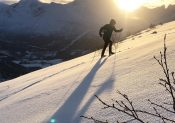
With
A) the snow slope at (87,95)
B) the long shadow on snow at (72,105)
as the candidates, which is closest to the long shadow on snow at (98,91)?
the snow slope at (87,95)

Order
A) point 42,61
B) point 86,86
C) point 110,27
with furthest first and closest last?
point 42,61 < point 110,27 < point 86,86

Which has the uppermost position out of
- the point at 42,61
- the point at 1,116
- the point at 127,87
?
the point at 127,87

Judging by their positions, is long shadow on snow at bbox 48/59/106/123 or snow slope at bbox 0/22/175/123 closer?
snow slope at bbox 0/22/175/123

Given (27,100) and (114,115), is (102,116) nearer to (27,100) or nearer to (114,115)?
(114,115)

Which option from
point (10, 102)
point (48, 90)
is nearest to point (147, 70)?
point (48, 90)

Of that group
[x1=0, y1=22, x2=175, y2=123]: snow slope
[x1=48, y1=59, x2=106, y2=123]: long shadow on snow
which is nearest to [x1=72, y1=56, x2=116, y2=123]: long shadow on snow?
[x1=0, y1=22, x2=175, y2=123]: snow slope

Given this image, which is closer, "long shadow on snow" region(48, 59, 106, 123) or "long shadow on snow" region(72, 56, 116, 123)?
"long shadow on snow" region(72, 56, 116, 123)

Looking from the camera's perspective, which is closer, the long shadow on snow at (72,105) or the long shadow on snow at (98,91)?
the long shadow on snow at (98,91)

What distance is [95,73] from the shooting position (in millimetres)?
9766

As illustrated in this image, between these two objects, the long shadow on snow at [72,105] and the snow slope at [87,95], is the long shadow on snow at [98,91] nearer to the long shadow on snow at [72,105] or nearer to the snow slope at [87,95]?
the snow slope at [87,95]

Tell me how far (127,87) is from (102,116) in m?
1.32

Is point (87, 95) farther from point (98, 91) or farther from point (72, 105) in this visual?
point (72, 105)

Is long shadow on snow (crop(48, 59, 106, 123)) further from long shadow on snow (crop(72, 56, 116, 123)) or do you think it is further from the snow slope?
long shadow on snow (crop(72, 56, 116, 123))

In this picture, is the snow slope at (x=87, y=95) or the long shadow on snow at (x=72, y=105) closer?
the snow slope at (x=87, y=95)
